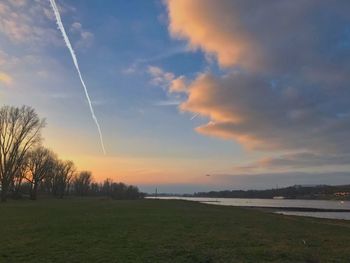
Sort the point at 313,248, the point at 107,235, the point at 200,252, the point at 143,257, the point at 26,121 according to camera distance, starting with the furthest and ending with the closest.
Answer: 1. the point at 26,121
2. the point at 107,235
3. the point at 313,248
4. the point at 200,252
5. the point at 143,257

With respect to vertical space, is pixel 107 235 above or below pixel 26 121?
below

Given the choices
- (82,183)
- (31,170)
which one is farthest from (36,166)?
(82,183)

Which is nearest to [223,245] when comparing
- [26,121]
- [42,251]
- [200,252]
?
[200,252]

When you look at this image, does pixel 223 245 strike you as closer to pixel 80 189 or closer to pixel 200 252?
pixel 200 252

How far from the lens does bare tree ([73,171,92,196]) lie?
184 meters

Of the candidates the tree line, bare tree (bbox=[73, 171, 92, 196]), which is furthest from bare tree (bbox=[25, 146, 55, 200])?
bare tree (bbox=[73, 171, 92, 196])

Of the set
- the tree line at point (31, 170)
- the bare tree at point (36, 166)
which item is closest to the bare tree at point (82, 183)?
the tree line at point (31, 170)

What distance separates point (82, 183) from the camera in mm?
186750

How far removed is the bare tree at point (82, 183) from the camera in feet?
604

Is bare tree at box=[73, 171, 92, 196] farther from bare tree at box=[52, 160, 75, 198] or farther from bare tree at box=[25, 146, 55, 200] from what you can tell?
bare tree at box=[25, 146, 55, 200]

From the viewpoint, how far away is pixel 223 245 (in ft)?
55.3

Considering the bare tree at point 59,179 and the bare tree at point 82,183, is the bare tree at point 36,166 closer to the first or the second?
the bare tree at point 59,179

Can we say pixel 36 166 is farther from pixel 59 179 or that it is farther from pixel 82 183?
pixel 82 183

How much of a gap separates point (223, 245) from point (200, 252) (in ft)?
6.90
